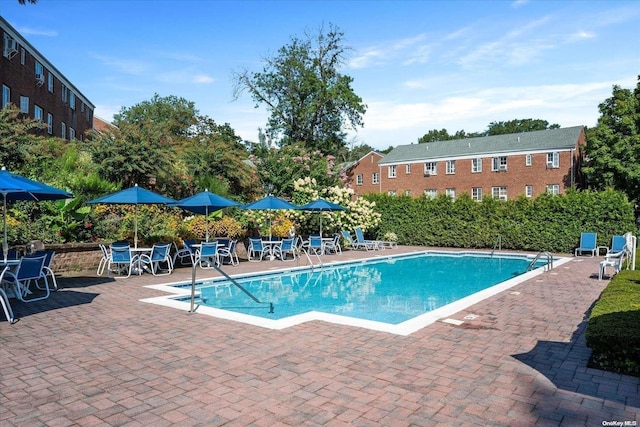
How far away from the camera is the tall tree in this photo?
38.7m

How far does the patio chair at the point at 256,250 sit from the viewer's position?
655 inches

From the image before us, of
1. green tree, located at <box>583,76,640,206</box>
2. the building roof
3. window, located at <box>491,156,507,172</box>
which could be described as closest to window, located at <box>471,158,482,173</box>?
the building roof

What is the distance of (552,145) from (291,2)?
1209 inches

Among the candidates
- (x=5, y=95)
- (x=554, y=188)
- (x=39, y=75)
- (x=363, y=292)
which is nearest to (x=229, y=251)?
(x=363, y=292)

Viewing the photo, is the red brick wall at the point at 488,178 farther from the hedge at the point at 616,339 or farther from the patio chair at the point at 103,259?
the hedge at the point at 616,339

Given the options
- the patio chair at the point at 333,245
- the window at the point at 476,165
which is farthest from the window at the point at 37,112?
the window at the point at 476,165

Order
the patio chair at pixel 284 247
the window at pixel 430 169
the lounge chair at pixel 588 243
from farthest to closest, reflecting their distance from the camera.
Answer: the window at pixel 430 169 → the lounge chair at pixel 588 243 → the patio chair at pixel 284 247

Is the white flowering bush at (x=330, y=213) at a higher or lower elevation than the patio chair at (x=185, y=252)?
higher

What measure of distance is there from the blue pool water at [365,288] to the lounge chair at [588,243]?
405 centimetres

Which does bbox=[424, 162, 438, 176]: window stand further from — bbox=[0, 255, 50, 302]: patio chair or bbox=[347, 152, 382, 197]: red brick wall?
bbox=[0, 255, 50, 302]: patio chair

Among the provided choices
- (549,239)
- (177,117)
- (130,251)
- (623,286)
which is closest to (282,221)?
(130,251)

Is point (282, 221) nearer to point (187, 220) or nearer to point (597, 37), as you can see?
point (187, 220)

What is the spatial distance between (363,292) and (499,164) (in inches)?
1311

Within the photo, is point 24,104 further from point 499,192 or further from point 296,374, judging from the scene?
point 499,192
